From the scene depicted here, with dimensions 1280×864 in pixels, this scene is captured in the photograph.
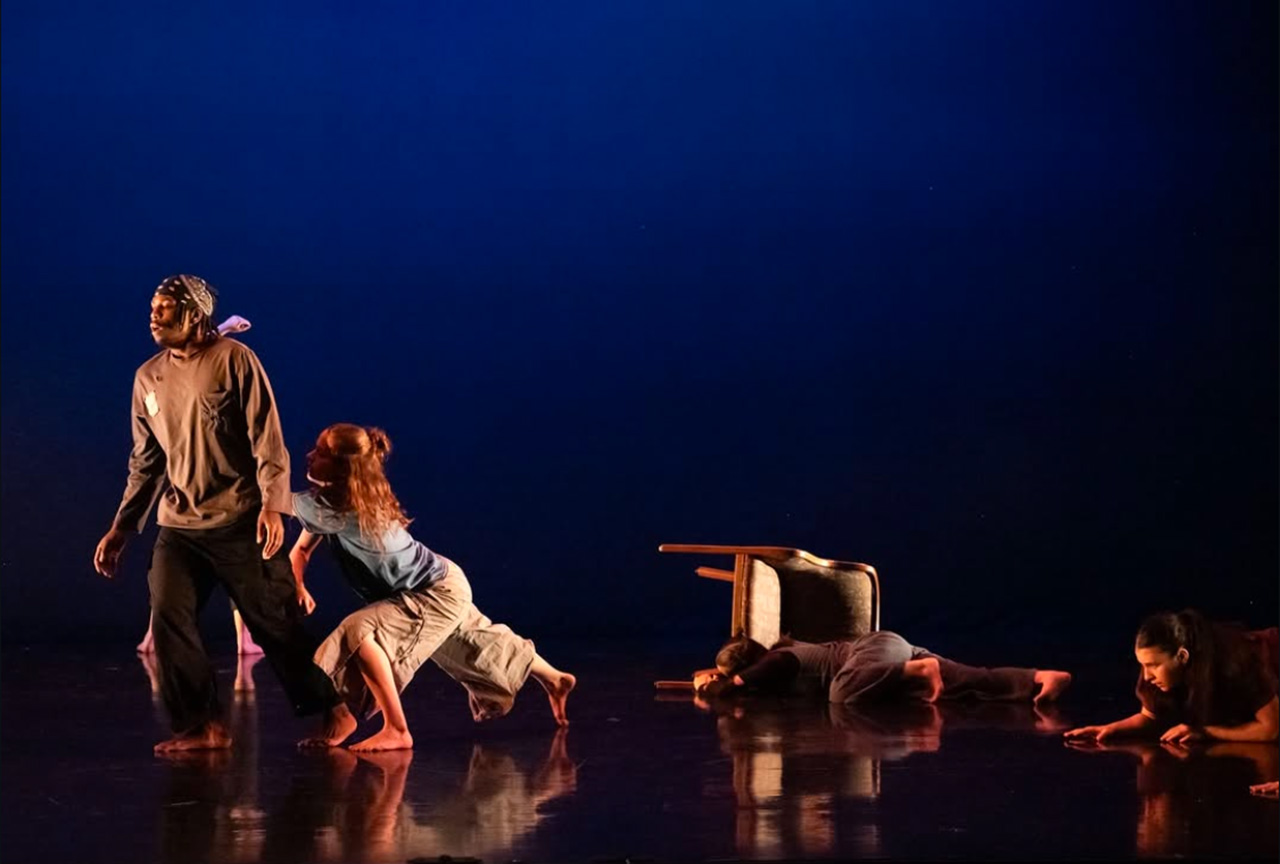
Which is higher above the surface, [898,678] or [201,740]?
[898,678]

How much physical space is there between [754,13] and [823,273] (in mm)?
1198

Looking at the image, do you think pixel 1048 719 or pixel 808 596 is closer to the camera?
pixel 1048 719

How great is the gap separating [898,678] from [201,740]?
7.25 feet

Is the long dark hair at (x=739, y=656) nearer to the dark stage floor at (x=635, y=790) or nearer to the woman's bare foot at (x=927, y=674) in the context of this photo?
the dark stage floor at (x=635, y=790)

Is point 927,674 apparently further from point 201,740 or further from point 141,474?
point 141,474

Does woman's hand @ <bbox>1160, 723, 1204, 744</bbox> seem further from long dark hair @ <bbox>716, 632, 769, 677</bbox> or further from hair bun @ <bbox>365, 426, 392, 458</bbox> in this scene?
hair bun @ <bbox>365, 426, 392, 458</bbox>

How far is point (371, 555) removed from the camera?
4785mm

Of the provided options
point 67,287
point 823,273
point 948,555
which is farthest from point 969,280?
point 67,287

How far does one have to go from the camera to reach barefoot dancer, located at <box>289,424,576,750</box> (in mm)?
4699

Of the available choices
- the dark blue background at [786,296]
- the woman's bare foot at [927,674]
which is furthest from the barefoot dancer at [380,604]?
the dark blue background at [786,296]

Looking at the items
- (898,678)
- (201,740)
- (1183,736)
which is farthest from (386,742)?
(1183,736)

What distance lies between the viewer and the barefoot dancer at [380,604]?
470cm

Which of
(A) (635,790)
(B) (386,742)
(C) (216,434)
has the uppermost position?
(C) (216,434)

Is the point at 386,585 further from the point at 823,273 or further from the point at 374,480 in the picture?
the point at 823,273
